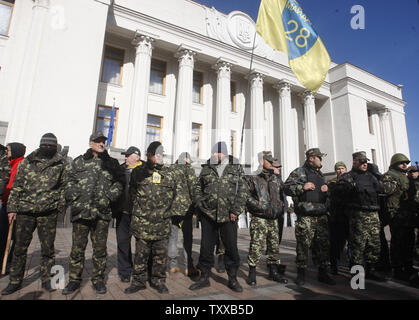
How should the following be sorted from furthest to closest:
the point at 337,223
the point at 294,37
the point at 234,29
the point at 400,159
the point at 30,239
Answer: the point at 234,29 < the point at 337,223 < the point at 294,37 < the point at 400,159 < the point at 30,239

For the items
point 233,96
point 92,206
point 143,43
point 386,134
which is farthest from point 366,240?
point 386,134

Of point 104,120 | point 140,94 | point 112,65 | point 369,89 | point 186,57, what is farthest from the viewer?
point 369,89

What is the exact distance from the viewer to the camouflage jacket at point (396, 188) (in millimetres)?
4196

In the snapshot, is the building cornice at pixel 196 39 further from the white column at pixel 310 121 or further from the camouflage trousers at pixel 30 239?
the camouflage trousers at pixel 30 239

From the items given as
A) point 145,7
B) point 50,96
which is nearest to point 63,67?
point 50,96

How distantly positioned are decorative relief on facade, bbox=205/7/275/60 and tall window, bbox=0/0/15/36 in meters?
11.6

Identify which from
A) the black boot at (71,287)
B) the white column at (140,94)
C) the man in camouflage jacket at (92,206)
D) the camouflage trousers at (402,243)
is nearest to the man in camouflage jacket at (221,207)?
the man in camouflage jacket at (92,206)

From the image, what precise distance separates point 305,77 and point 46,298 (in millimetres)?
5114

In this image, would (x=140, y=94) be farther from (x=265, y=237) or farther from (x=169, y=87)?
(x=265, y=237)

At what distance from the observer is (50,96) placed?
12.0 meters

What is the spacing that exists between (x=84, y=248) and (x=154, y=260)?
945 millimetres

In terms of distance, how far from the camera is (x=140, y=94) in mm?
14781

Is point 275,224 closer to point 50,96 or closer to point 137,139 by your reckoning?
point 137,139

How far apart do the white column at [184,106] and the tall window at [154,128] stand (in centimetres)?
162
